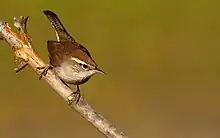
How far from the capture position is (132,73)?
1102cm

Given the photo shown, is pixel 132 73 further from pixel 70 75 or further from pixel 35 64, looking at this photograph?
pixel 35 64

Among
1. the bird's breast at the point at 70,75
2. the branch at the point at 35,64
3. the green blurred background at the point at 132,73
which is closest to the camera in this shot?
the branch at the point at 35,64

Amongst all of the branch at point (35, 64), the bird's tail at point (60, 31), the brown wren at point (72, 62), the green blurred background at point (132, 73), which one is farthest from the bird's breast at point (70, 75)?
the green blurred background at point (132, 73)

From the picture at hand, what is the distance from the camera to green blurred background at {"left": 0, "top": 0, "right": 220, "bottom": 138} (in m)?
9.79

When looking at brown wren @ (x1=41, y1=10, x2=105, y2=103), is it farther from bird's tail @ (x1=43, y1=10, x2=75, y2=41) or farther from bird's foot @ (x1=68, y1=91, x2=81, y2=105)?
bird's foot @ (x1=68, y1=91, x2=81, y2=105)

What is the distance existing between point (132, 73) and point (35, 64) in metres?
5.94

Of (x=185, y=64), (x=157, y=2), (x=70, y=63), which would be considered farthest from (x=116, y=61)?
(x=70, y=63)

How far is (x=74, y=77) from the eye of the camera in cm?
549

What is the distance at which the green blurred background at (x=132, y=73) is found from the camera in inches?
385

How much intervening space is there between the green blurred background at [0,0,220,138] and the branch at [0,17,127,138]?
14.1 feet

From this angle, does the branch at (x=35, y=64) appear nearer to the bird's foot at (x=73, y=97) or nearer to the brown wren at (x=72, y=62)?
the bird's foot at (x=73, y=97)

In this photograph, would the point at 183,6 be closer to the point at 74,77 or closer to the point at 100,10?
the point at 100,10

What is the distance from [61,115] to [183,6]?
3.50 metres

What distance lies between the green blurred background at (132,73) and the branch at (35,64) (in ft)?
14.1
